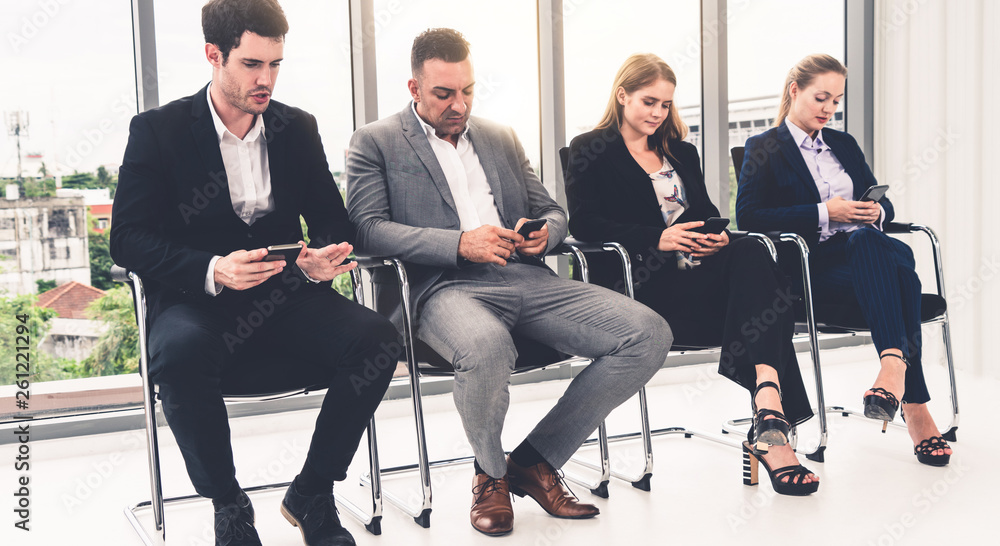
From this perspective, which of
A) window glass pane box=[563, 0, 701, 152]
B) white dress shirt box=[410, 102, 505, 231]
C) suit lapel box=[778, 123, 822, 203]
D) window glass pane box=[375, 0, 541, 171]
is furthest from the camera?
window glass pane box=[563, 0, 701, 152]

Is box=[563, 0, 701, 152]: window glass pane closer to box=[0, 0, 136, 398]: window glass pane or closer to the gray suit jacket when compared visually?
the gray suit jacket

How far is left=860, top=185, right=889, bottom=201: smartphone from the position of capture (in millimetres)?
2557

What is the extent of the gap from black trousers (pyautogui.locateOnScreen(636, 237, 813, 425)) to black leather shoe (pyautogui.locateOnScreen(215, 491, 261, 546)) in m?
1.21

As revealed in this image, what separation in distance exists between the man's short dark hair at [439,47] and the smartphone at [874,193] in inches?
55.4

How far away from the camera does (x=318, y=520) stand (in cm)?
180

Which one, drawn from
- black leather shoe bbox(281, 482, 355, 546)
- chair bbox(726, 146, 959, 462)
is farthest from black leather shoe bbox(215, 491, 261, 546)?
chair bbox(726, 146, 959, 462)

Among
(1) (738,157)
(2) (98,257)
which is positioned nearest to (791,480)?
(1) (738,157)

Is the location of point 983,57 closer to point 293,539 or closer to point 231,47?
point 231,47

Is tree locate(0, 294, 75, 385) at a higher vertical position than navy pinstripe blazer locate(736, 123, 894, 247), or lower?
lower

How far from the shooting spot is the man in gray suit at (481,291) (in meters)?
1.89

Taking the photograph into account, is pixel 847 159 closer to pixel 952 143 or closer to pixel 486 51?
pixel 952 143

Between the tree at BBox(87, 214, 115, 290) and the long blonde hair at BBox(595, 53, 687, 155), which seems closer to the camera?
the long blonde hair at BBox(595, 53, 687, 155)

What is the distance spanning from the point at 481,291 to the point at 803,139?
142 centimetres

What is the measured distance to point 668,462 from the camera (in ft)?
8.20
